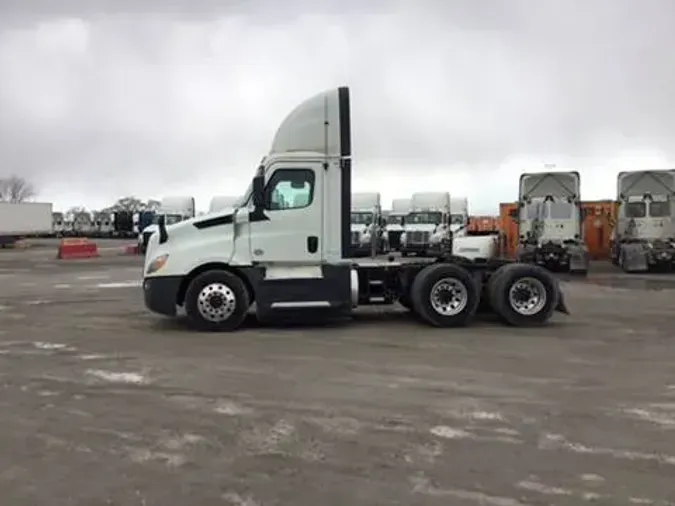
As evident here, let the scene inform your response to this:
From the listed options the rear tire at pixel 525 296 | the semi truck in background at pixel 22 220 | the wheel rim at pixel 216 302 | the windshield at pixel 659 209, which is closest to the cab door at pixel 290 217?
the wheel rim at pixel 216 302

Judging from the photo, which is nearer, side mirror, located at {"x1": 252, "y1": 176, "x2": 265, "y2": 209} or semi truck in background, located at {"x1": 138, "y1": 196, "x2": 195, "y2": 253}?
side mirror, located at {"x1": 252, "y1": 176, "x2": 265, "y2": 209}

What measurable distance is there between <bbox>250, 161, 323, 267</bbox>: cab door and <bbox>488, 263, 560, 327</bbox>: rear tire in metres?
3.15

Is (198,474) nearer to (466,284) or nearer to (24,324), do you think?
(466,284)

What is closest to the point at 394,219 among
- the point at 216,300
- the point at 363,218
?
the point at 363,218

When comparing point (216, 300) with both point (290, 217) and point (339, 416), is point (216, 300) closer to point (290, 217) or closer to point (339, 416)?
point (290, 217)

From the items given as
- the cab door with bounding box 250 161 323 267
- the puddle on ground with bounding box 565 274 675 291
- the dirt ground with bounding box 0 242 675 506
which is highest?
the cab door with bounding box 250 161 323 267

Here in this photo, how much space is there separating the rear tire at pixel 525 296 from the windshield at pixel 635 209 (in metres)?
17.5

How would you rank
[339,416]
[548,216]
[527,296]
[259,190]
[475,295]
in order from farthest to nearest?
[548,216] → [527,296] → [475,295] → [259,190] → [339,416]

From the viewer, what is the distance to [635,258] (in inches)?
1074

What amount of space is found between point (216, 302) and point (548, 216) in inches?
701

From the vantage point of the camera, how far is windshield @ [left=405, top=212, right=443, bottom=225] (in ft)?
127

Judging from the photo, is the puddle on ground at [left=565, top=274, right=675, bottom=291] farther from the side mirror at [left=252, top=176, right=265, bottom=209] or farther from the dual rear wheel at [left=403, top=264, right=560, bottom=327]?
the side mirror at [left=252, top=176, right=265, bottom=209]

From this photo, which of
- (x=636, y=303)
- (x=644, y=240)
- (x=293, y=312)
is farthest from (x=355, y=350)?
(x=644, y=240)

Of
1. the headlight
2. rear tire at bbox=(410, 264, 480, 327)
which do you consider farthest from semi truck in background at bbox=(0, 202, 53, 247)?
rear tire at bbox=(410, 264, 480, 327)
